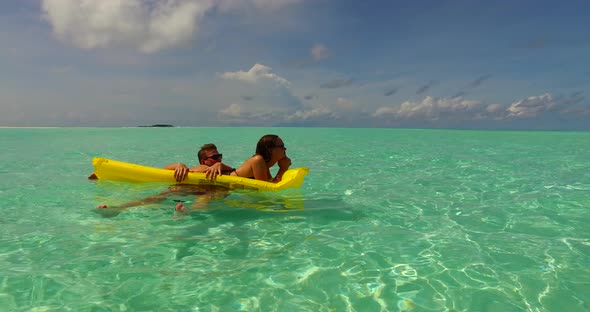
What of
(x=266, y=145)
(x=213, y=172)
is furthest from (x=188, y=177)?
(x=266, y=145)

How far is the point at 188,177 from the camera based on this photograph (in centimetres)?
596

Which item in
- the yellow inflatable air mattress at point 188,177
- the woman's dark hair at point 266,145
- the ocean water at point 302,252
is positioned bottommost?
the ocean water at point 302,252

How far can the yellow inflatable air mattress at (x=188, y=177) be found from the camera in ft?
19.2

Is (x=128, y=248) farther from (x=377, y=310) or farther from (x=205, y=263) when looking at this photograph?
(x=377, y=310)

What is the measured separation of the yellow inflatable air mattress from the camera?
19.2ft

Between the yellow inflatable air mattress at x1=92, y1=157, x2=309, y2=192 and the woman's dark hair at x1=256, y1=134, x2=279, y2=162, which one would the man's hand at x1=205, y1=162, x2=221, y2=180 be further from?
the woman's dark hair at x1=256, y1=134, x2=279, y2=162

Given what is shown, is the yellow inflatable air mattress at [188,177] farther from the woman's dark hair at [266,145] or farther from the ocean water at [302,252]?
the woman's dark hair at [266,145]

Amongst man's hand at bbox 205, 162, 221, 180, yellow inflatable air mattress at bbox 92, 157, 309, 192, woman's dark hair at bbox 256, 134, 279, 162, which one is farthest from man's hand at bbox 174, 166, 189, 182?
woman's dark hair at bbox 256, 134, 279, 162

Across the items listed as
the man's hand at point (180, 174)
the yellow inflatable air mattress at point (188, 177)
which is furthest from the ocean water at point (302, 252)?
the man's hand at point (180, 174)

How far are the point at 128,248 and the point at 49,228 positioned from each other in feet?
5.25

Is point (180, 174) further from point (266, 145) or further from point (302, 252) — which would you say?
point (302, 252)

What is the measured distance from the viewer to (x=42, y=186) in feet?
25.8

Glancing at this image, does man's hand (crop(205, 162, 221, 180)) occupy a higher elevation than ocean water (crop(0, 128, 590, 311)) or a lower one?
higher

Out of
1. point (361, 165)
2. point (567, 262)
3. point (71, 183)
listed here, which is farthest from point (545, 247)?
point (71, 183)
